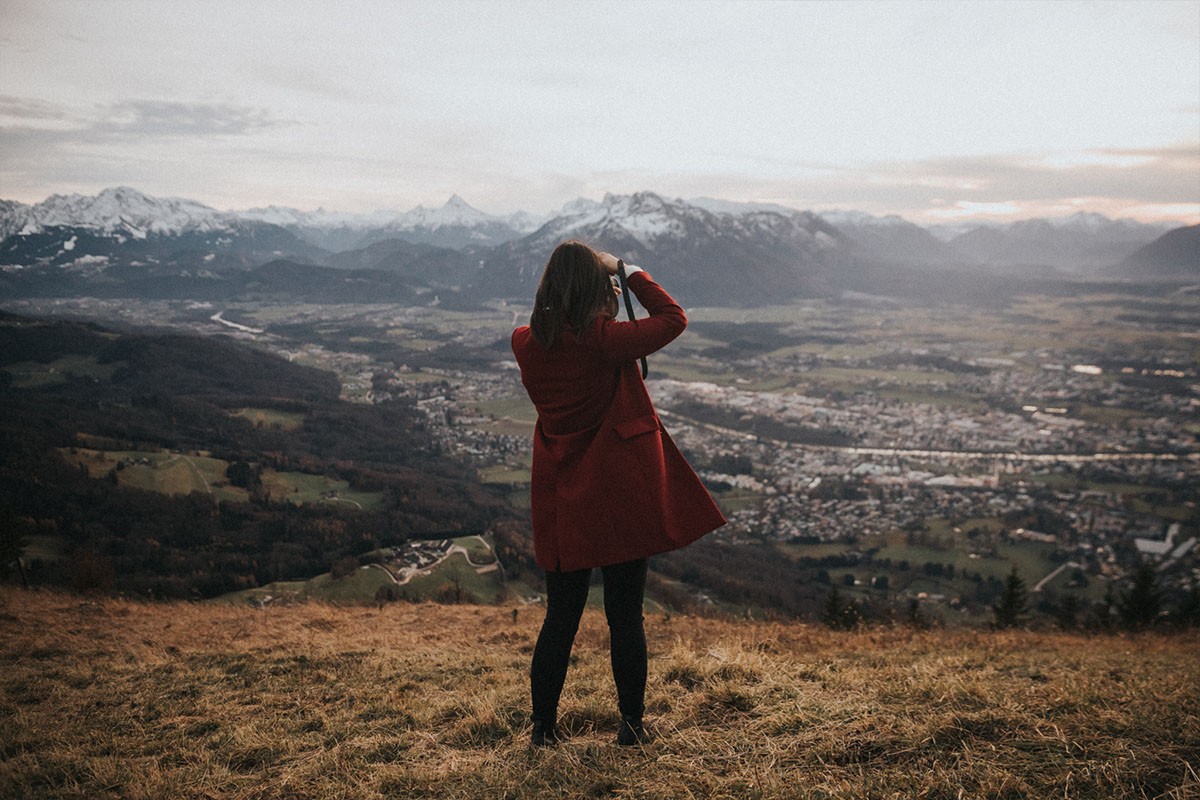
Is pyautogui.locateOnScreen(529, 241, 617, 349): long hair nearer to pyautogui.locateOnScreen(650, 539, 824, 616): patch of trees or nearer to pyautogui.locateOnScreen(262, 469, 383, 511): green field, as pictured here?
pyautogui.locateOnScreen(650, 539, 824, 616): patch of trees

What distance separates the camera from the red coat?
3.11m

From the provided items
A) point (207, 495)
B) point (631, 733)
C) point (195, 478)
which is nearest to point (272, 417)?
point (195, 478)

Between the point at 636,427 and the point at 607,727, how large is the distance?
2033mm

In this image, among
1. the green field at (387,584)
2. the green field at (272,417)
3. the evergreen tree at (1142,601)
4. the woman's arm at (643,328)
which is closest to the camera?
the woman's arm at (643,328)

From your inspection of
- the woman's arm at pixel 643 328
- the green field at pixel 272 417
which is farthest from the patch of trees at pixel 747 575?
the green field at pixel 272 417

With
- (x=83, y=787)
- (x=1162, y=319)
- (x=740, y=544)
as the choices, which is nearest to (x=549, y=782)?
(x=83, y=787)

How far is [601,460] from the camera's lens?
10.3 feet

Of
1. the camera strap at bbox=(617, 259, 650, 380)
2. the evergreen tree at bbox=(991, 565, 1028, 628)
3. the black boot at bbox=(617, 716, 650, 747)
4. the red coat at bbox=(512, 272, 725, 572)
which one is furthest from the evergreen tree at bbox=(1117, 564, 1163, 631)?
the camera strap at bbox=(617, 259, 650, 380)

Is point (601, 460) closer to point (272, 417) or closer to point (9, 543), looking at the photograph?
point (9, 543)

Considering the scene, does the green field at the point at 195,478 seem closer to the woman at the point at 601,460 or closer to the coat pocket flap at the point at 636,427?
the woman at the point at 601,460

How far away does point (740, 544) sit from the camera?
1644 inches

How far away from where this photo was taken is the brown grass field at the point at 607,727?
289 cm

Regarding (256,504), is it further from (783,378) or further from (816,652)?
(783,378)

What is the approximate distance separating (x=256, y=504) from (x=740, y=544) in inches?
1298
